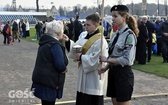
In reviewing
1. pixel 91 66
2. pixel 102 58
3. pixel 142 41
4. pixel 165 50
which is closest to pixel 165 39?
pixel 165 50

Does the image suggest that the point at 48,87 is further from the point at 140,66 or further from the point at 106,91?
the point at 140,66

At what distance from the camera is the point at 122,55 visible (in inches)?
182

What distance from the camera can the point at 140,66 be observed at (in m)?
13.0

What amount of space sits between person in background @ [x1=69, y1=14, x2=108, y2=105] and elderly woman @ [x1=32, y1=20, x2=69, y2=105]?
40 centimetres

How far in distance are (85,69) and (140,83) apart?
15.9 feet

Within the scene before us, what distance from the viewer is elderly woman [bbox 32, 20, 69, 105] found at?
4746 millimetres

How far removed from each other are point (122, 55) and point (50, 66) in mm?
1043

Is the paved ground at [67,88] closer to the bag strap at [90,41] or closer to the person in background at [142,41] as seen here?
the person in background at [142,41]

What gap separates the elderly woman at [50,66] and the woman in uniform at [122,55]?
0.62 m

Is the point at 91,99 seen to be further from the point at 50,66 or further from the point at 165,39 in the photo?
A: the point at 165,39

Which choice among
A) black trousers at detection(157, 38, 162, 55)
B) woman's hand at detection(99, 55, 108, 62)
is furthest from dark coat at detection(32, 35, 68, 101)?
black trousers at detection(157, 38, 162, 55)

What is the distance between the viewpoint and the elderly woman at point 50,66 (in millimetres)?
4746

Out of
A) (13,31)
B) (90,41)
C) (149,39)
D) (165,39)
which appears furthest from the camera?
(13,31)

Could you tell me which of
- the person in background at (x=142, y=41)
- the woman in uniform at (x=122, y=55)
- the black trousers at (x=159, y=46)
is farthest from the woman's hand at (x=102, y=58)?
the black trousers at (x=159, y=46)
